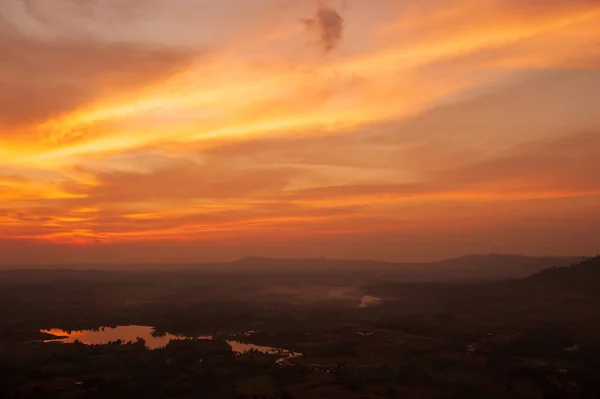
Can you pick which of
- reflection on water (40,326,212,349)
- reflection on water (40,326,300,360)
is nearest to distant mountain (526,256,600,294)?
reflection on water (40,326,300,360)

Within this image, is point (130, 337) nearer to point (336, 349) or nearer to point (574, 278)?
point (336, 349)

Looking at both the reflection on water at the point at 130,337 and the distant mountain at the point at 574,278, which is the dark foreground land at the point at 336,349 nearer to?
the distant mountain at the point at 574,278

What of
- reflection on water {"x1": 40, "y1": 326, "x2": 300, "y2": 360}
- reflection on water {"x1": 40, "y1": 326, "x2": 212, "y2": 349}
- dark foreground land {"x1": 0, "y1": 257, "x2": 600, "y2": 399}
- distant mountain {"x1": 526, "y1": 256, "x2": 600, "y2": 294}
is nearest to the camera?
dark foreground land {"x1": 0, "y1": 257, "x2": 600, "y2": 399}

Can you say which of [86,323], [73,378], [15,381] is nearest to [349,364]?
[73,378]

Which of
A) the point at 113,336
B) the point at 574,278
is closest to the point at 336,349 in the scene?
the point at 113,336

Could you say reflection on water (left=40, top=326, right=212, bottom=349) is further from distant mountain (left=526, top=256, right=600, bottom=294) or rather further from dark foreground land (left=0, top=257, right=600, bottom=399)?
distant mountain (left=526, top=256, right=600, bottom=294)

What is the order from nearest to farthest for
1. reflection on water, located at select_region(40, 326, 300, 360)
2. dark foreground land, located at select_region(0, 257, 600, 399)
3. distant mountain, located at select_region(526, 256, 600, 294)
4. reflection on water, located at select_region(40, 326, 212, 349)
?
dark foreground land, located at select_region(0, 257, 600, 399)
reflection on water, located at select_region(40, 326, 300, 360)
reflection on water, located at select_region(40, 326, 212, 349)
distant mountain, located at select_region(526, 256, 600, 294)
